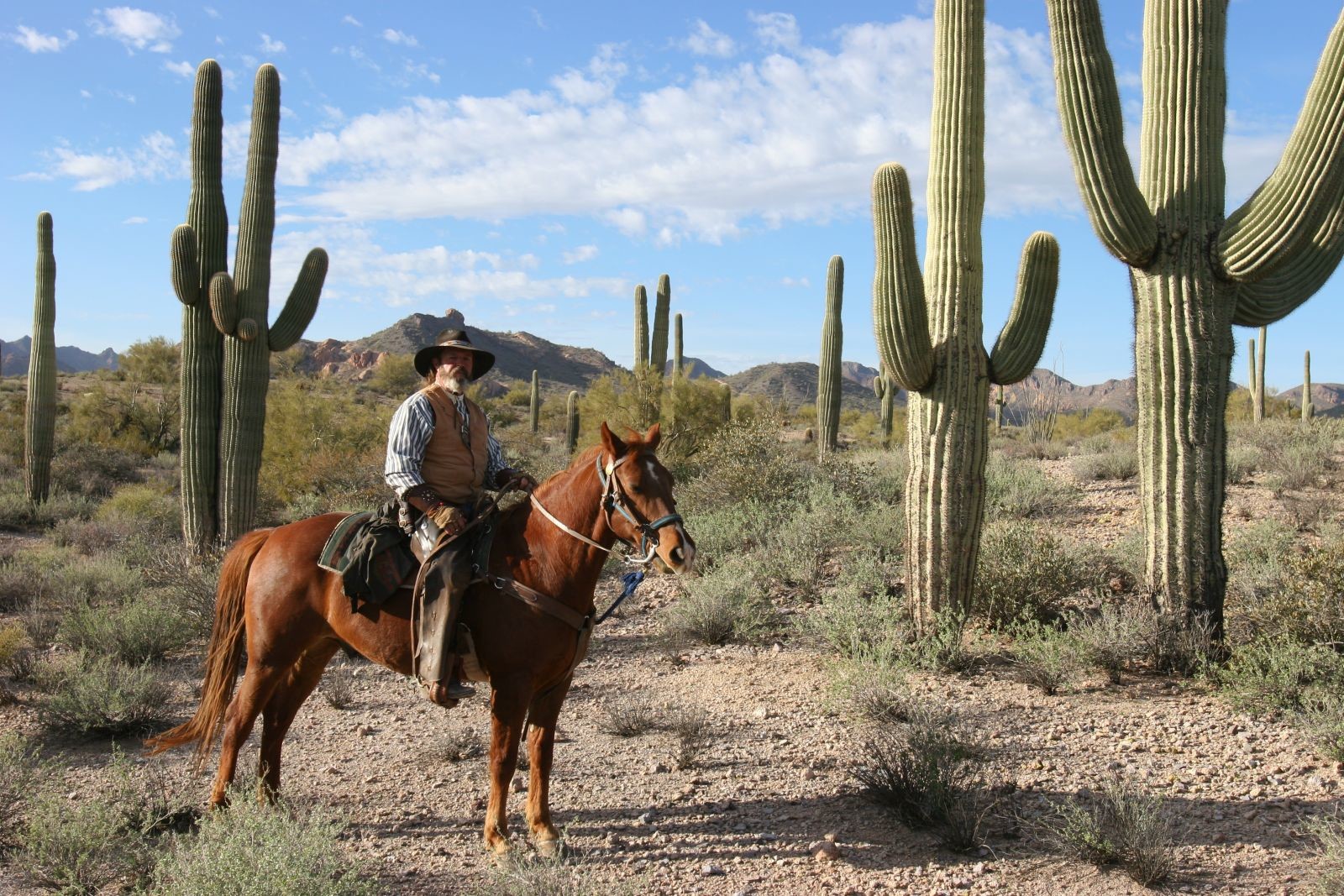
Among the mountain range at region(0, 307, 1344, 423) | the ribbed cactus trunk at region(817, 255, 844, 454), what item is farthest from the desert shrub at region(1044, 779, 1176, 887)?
the mountain range at region(0, 307, 1344, 423)

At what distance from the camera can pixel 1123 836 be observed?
4.46m

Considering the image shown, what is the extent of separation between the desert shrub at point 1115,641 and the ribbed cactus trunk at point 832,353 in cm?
1385

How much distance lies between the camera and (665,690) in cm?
766

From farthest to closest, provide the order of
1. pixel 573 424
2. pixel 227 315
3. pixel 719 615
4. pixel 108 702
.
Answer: pixel 573 424 < pixel 227 315 < pixel 719 615 < pixel 108 702

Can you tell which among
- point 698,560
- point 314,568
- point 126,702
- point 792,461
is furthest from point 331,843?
point 792,461

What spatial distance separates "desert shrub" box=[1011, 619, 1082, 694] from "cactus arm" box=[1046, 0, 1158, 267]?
2.90 metres

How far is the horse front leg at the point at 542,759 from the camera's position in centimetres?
478

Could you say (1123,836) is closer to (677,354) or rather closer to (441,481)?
(441,481)

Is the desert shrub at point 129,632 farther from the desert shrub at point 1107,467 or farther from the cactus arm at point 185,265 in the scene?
the desert shrub at point 1107,467

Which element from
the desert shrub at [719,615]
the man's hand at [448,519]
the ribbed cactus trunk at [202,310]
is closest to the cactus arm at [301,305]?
the ribbed cactus trunk at [202,310]

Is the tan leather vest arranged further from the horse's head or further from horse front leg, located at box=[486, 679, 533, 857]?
horse front leg, located at box=[486, 679, 533, 857]

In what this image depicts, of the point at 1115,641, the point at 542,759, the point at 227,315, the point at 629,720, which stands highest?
the point at 227,315

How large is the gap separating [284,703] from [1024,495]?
10019mm

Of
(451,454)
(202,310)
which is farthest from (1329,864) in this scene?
(202,310)
